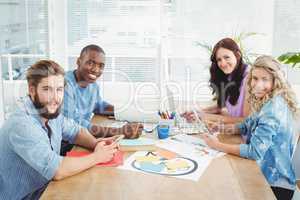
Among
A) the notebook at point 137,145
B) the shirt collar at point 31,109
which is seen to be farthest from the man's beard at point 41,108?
the notebook at point 137,145

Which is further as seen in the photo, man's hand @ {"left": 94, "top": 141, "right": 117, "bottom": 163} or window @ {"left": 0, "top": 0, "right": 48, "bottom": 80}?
window @ {"left": 0, "top": 0, "right": 48, "bottom": 80}

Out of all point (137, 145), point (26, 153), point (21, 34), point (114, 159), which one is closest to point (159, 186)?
point (114, 159)

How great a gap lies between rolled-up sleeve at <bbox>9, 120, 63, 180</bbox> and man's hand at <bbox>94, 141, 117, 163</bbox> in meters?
0.19

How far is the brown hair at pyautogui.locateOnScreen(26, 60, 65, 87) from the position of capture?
1.74m

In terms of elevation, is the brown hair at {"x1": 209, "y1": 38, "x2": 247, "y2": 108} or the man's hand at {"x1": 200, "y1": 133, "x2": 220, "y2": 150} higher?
the brown hair at {"x1": 209, "y1": 38, "x2": 247, "y2": 108}

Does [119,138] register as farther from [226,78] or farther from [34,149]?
[226,78]

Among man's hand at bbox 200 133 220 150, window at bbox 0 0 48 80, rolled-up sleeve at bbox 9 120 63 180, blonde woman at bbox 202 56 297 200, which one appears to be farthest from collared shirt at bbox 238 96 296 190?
window at bbox 0 0 48 80

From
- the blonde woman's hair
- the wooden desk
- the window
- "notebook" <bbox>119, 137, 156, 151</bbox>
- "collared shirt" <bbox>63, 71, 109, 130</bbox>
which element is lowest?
the wooden desk

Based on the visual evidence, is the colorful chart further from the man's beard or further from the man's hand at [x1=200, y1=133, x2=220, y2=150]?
the man's beard

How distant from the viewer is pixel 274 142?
6.51 ft

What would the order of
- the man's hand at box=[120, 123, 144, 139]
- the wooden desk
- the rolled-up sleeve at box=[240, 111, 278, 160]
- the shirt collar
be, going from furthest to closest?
the man's hand at box=[120, 123, 144, 139]
the rolled-up sleeve at box=[240, 111, 278, 160]
the shirt collar
the wooden desk

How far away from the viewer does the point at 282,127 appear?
196cm

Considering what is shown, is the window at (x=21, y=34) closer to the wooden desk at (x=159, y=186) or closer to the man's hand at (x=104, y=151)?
the man's hand at (x=104, y=151)

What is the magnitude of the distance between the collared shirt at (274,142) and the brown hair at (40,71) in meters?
0.97
